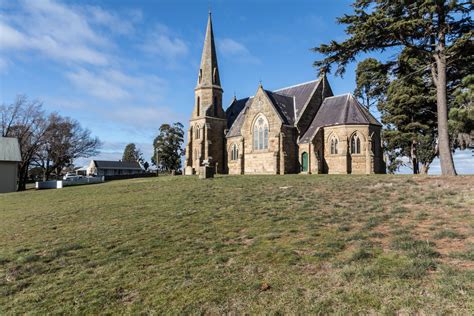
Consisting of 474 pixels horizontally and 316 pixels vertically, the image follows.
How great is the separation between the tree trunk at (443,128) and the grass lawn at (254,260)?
7019 mm

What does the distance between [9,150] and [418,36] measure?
42.2m

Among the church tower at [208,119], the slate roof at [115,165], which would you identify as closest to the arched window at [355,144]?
the church tower at [208,119]

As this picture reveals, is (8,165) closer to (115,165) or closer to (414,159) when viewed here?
(414,159)

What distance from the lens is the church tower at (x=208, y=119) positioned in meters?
45.3

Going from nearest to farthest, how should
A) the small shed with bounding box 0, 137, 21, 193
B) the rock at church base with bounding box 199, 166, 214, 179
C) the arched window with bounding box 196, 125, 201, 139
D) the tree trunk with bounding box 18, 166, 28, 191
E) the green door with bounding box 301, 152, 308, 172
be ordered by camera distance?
1. the rock at church base with bounding box 199, 166, 214, 179
2. the green door with bounding box 301, 152, 308, 172
3. the small shed with bounding box 0, 137, 21, 193
4. the tree trunk with bounding box 18, 166, 28, 191
5. the arched window with bounding box 196, 125, 201, 139

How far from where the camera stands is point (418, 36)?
19766 mm

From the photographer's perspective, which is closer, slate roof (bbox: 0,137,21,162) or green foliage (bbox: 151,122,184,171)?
slate roof (bbox: 0,137,21,162)

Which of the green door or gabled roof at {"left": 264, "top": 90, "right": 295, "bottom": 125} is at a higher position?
gabled roof at {"left": 264, "top": 90, "right": 295, "bottom": 125}

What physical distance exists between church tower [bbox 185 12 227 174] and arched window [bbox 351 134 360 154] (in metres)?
18.1

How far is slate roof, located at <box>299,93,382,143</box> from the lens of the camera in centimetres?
3388

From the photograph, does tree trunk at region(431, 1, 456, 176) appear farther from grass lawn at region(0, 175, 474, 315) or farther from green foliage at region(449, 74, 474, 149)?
grass lawn at region(0, 175, 474, 315)

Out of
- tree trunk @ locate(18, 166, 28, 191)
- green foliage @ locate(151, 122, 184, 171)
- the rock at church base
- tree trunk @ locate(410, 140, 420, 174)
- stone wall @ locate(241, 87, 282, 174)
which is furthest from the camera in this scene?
green foliage @ locate(151, 122, 184, 171)

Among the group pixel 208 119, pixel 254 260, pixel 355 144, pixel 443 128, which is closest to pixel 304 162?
pixel 355 144

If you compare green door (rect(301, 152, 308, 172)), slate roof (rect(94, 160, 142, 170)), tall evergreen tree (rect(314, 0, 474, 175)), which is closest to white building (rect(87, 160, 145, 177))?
slate roof (rect(94, 160, 142, 170))
